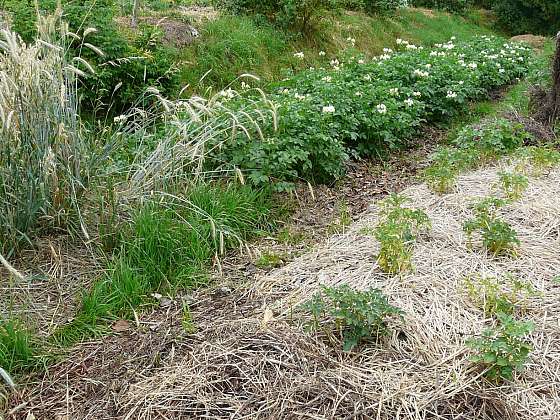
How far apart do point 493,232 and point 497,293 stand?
19.2 inches

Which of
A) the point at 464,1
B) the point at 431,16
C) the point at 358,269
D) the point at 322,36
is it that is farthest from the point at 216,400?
the point at 464,1

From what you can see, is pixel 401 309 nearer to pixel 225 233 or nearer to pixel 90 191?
pixel 225 233

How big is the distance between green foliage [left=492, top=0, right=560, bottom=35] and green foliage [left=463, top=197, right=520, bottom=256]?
15.0 m

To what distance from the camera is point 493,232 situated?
10.6 feet

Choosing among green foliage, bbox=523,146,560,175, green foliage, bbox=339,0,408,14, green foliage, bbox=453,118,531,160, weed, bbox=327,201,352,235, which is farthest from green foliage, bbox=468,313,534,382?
green foliage, bbox=339,0,408,14

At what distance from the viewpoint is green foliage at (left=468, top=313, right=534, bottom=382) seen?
227cm

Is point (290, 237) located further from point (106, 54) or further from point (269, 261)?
point (106, 54)

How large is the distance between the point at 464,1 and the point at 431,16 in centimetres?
231

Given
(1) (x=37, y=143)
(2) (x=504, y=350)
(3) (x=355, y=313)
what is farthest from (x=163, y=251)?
(2) (x=504, y=350)

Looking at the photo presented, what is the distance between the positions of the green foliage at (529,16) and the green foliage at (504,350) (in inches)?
638

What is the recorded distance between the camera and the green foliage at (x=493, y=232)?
10.5 feet

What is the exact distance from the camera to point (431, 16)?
50.2ft

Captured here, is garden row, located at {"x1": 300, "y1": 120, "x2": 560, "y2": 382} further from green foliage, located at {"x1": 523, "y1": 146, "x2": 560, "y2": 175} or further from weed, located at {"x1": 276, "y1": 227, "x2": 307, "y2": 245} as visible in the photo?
weed, located at {"x1": 276, "y1": 227, "x2": 307, "y2": 245}

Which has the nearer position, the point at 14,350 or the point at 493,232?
the point at 14,350
